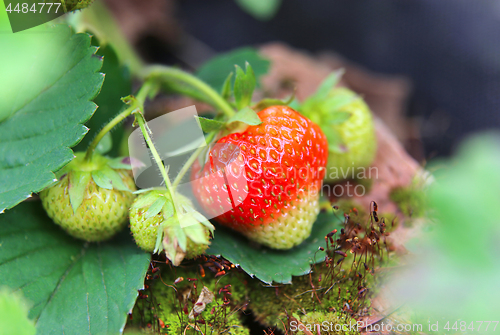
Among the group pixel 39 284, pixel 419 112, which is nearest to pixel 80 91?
pixel 39 284

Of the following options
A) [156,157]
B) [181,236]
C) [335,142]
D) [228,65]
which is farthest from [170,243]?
[228,65]

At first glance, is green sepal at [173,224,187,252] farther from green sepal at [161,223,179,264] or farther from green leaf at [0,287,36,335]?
green leaf at [0,287,36,335]

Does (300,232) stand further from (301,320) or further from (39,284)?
(39,284)

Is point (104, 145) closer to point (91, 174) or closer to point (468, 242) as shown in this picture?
point (91, 174)

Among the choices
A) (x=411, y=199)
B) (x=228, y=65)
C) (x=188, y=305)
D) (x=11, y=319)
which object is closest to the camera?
(x=11, y=319)

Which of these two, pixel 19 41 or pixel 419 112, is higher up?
pixel 19 41

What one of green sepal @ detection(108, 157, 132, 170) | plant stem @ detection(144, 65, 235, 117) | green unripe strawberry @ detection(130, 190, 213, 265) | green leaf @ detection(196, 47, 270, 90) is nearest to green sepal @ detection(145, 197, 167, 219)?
green unripe strawberry @ detection(130, 190, 213, 265)
